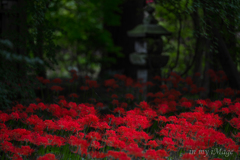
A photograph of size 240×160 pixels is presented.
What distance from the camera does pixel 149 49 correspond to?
7180 mm

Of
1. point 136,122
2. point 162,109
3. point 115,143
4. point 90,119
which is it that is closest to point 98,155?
point 115,143

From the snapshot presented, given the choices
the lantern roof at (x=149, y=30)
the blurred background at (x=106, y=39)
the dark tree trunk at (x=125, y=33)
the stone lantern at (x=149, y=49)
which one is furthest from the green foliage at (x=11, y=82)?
the dark tree trunk at (x=125, y=33)

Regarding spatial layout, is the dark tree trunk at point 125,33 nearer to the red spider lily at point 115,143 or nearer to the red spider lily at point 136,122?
the red spider lily at point 136,122

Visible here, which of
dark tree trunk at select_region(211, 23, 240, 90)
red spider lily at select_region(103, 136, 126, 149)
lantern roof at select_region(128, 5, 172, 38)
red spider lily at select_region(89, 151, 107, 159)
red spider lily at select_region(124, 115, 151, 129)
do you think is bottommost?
red spider lily at select_region(89, 151, 107, 159)

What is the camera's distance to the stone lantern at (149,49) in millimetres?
7027

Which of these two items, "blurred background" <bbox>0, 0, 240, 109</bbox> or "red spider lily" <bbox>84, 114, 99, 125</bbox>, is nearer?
"red spider lily" <bbox>84, 114, 99, 125</bbox>

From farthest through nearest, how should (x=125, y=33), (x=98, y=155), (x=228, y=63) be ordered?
(x=125, y=33)
(x=228, y=63)
(x=98, y=155)

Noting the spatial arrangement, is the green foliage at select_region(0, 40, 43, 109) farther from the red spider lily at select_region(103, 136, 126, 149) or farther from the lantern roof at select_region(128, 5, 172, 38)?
the lantern roof at select_region(128, 5, 172, 38)

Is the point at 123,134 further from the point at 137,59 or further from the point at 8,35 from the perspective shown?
the point at 137,59

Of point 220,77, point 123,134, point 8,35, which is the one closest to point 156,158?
point 123,134

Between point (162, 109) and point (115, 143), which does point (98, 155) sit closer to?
point (115, 143)

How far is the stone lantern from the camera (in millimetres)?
7027

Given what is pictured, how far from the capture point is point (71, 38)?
30.9 feet

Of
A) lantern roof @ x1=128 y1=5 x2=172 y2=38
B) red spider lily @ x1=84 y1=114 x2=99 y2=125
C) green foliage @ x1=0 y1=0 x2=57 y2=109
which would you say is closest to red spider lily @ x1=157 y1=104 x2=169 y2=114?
red spider lily @ x1=84 y1=114 x2=99 y2=125
